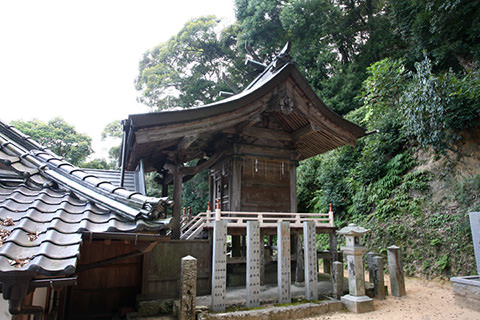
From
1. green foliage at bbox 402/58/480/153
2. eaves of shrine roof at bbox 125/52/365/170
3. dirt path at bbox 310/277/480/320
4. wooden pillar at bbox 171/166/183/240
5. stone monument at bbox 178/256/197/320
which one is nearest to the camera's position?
stone monument at bbox 178/256/197/320

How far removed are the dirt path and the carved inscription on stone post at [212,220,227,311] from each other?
2192 mm

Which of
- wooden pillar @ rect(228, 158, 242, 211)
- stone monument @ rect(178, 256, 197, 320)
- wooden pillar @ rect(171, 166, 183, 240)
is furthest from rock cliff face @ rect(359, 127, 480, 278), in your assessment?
wooden pillar @ rect(171, 166, 183, 240)

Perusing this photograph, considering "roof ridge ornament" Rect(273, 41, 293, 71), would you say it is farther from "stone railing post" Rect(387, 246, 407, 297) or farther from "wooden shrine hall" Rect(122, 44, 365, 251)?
"stone railing post" Rect(387, 246, 407, 297)

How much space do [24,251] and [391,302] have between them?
27.1 ft

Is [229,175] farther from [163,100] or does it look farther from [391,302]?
[163,100]

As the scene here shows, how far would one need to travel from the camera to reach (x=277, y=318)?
5.76 metres

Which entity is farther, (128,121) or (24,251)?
(128,121)

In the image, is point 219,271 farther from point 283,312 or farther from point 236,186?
point 236,186

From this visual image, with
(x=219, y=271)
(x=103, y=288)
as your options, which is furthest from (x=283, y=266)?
(x=103, y=288)

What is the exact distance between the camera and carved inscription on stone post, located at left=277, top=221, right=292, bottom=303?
20.7ft

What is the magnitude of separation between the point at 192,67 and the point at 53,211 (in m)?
24.5

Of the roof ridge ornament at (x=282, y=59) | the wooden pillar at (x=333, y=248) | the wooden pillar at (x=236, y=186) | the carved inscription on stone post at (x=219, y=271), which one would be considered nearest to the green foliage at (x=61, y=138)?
the wooden pillar at (x=236, y=186)

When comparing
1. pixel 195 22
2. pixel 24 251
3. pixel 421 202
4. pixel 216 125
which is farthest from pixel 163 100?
pixel 24 251

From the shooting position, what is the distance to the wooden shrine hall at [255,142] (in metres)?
7.23
